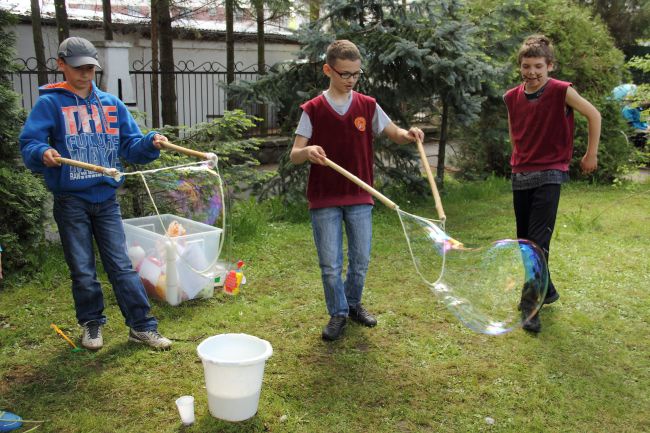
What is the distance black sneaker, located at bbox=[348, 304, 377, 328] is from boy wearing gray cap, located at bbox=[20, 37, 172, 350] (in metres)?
1.17

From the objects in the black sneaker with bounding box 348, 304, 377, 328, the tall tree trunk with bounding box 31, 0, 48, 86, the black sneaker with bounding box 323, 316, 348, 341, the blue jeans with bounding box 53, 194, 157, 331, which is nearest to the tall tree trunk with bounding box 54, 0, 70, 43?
the tall tree trunk with bounding box 31, 0, 48, 86

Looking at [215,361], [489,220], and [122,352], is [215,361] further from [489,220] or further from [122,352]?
[489,220]

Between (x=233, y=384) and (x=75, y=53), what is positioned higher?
(x=75, y=53)

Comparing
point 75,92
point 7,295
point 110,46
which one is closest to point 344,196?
point 75,92

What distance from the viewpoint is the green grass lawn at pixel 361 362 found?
3.20 metres

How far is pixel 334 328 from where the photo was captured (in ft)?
13.2

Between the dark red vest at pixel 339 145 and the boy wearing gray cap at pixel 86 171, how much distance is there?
2.99 feet

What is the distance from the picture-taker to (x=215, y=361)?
2.98 metres

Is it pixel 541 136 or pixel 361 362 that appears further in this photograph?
pixel 541 136

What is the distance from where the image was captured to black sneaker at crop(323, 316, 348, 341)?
402 centimetres

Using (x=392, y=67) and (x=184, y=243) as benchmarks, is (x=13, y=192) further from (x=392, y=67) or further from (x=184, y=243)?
(x=392, y=67)

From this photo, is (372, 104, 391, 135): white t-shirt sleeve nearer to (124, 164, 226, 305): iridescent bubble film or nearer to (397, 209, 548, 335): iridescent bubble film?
(397, 209, 548, 335): iridescent bubble film

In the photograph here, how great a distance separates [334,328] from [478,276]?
99 cm

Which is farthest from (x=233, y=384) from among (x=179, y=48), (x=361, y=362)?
(x=179, y=48)
